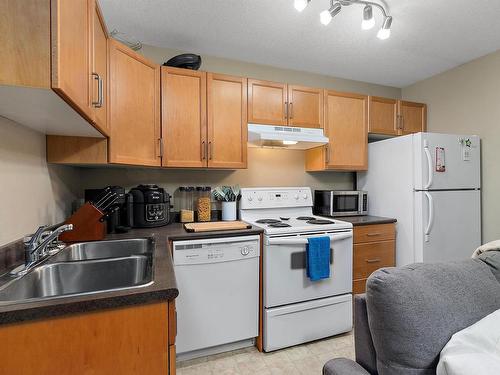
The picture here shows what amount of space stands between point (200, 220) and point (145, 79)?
1.23m

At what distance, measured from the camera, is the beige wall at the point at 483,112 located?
8.12ft

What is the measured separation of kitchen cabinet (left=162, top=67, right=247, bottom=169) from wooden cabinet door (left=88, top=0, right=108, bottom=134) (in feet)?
1.78

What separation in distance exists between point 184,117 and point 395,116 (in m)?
2.32

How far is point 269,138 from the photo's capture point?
2264mm

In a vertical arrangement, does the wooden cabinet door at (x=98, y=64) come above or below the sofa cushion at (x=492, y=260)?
above

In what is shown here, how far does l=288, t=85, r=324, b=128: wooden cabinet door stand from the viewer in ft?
8.31

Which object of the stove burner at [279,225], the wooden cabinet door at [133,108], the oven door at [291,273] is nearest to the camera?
the wooden cabinet door at [133,108]

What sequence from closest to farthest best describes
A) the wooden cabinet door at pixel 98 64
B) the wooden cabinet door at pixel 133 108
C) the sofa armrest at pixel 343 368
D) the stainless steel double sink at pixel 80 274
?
the sofa armrest at pixel 343 368 < the stainless steel double sink at pixel 80 274 < the wooden cabinet door at pixel 98 64 < the wooden cabinet door at pixel 133 108

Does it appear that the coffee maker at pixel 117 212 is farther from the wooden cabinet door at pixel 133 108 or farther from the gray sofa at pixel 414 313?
the gray sofa at pixel 414 313

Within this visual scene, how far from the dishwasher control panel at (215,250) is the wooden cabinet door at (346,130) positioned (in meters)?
1.27

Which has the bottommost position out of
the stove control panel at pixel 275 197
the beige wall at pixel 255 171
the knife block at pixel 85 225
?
the knife block at pixel 85 225

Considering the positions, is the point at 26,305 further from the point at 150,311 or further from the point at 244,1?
the point at 244,1

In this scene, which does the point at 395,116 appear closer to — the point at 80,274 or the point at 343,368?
the point at 343,368

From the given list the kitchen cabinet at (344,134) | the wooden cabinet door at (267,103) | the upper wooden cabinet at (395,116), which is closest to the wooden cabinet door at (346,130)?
the kitchen cabinet at (344,134)
